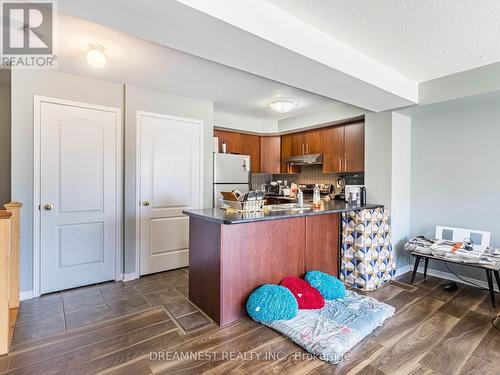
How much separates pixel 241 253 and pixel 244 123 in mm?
3161

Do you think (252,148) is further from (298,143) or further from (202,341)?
(202,341)

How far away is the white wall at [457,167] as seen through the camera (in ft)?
10.1

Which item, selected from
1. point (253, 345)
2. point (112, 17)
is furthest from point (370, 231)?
point (112, 17)

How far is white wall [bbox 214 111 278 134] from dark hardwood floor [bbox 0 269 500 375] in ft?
9.93

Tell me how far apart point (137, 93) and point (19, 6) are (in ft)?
5.08

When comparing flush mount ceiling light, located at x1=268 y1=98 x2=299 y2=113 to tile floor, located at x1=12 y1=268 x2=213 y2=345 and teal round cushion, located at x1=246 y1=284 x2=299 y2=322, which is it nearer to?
teal round cushion, located at x1=246 y1=284 x2=299 y2=322

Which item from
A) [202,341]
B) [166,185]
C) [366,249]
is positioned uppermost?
[166,185]

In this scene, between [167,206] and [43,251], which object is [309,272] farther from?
[43,251]

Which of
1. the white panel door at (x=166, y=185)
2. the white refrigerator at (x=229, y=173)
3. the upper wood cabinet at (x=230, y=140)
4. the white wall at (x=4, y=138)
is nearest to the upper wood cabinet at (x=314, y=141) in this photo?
Result: the white refrigerator at (x=229, y=173)

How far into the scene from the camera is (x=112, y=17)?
160 centimetres

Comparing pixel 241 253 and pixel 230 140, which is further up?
pixel 230 140

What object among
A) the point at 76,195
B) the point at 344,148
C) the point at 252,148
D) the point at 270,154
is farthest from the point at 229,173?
the point at 76,195

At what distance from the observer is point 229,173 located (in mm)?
4363

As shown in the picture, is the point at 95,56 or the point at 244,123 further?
the point at 244,123
